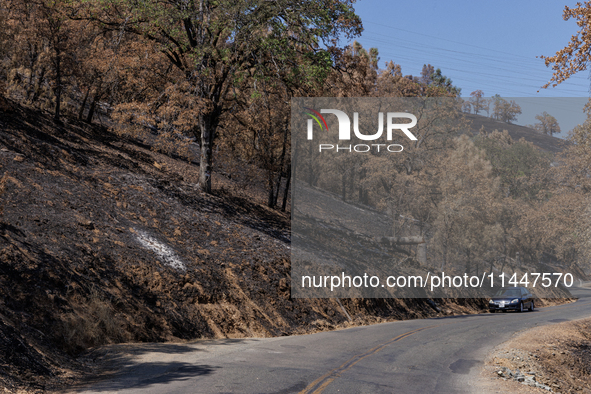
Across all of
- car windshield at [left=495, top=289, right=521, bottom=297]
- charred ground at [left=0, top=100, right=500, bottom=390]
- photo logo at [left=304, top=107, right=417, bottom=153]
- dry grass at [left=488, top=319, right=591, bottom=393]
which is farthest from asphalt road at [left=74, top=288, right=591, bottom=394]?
photo logo at [left=304, top=107, right=417, bottom=153]

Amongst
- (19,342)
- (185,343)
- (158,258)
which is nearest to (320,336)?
(185,343)

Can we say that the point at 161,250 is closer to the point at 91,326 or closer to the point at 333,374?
the point at 91,326

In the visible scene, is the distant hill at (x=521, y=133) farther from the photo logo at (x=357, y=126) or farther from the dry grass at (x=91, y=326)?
the dry grass at (x=91, y=326)

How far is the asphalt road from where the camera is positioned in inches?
343

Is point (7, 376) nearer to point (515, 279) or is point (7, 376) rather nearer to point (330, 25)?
point (330, 25)

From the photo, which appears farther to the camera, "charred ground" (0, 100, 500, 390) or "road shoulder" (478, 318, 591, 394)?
"charred ground" (0, 100, 500, 390)

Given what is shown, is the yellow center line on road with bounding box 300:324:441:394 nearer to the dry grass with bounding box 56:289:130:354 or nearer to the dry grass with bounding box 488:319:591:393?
the dry grass with bounding box 488:319:591:393

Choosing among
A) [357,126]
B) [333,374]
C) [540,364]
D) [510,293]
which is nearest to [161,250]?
[333,374]

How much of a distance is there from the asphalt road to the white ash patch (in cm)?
381

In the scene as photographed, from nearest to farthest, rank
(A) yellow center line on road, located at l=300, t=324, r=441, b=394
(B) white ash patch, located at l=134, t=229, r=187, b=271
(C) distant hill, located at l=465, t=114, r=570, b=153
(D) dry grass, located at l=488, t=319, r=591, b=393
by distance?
(A) yellow center line on road, located at l=300, t=324, r=441, b=394, (D) dry grass, located at l=488, t=319, r=591, b=393, (B) white ash patch, located at l=134, t=229, r=187, b=271, (C) distant hill, located at l=465, t=114, r=570, b=153

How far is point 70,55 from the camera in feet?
77.4

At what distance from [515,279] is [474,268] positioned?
643 cm

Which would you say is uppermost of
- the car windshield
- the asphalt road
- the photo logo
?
the photo logo

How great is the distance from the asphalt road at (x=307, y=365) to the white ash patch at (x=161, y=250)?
3807mm
